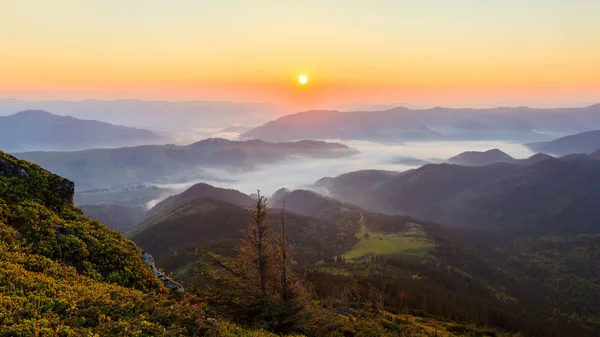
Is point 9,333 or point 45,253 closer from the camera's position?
point 9,333

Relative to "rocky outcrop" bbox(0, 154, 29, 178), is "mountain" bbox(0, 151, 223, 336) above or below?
below

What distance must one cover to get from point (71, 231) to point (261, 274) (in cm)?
1396

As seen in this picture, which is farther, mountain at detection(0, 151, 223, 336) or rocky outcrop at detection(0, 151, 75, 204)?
rocky outcrop at detection(0, 151, 75, 204)

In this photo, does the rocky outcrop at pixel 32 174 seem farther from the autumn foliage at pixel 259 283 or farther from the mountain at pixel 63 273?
the autumn foliage at pixel 259 283

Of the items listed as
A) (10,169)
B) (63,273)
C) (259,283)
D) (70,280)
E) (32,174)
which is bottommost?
(259,283)

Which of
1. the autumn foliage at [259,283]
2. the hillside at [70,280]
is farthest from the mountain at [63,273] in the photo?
the autumn foliage at [259,283]

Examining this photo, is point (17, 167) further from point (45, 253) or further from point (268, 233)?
point (268, 233)

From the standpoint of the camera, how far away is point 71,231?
23016mm

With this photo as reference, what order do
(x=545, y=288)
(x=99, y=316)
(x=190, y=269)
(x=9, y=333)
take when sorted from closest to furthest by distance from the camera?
(x=9, y=333), (x=99, y=316), (x=190, y=269), (x=545, y=288)

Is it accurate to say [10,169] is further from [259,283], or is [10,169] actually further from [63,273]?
[259,283]

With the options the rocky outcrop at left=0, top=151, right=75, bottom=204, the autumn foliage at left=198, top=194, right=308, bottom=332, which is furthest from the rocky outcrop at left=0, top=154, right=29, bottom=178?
the autumn foliage at left=198, top=194, right=308, bottom=332

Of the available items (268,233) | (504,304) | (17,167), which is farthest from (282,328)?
(504,304)

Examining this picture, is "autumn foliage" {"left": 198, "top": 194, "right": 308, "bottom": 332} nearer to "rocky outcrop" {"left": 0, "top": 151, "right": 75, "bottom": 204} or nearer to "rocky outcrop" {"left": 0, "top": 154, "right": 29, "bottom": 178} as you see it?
"rocky outcrop" {"left": 0, "top": 151, "right": 75, "bottom": 204}

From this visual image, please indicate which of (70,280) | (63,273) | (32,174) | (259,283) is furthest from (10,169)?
(259,283)
